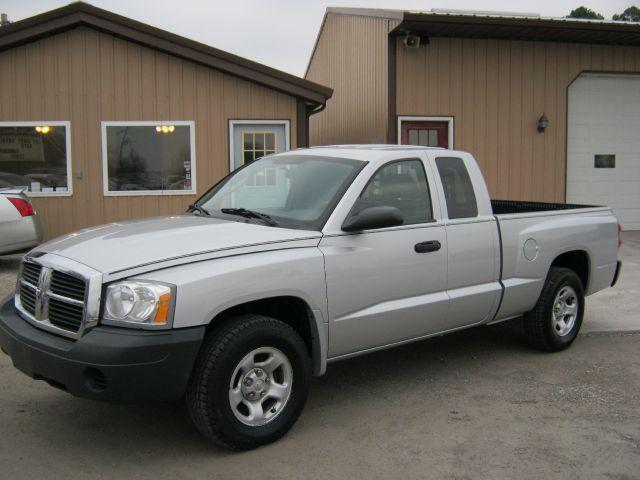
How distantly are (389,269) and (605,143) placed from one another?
36.2ft

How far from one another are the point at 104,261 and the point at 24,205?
6.78 meters

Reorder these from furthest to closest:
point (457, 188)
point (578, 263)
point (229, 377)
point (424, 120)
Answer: point (424, 120) < point (578, 263) < point (457, 188) < point (229, 377)

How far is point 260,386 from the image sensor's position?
3984 mm

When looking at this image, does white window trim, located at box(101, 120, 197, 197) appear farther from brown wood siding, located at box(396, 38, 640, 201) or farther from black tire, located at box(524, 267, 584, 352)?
black tire, located at box(524, 267, 584, 352)

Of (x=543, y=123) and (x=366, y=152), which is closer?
(x=366, y=152)

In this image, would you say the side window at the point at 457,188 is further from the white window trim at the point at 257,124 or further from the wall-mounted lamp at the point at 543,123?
the wall-mounted lamp at the point at 543,123

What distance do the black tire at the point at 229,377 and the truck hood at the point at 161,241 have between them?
452 millimetres

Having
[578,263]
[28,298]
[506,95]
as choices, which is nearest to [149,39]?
[506,95]

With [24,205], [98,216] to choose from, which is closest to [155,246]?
[24,205]

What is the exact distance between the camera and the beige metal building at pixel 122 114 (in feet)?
38.0

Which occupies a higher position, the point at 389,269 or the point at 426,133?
the point at 426,133

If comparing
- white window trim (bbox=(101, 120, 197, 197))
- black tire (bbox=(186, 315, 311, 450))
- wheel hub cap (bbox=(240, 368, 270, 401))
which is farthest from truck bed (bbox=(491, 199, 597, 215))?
white window trim (bbox=(101, 120, 197, 197))

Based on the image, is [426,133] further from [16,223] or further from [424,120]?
[16,223]

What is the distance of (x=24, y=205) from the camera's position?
9.82 m
